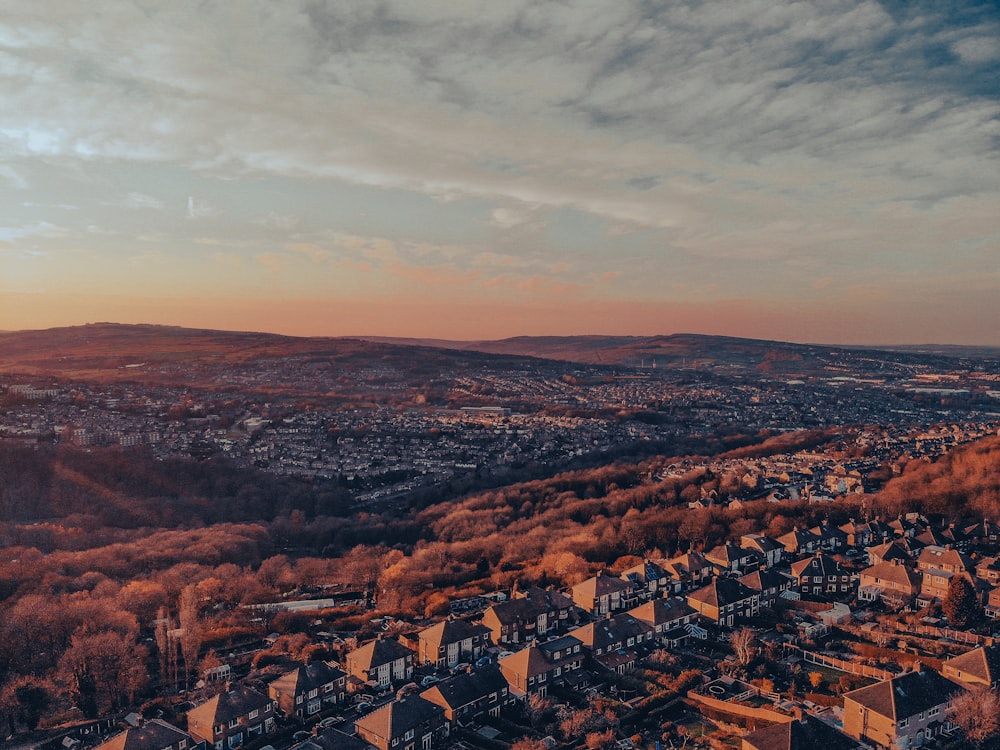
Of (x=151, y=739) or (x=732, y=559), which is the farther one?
(x=732, y=559)

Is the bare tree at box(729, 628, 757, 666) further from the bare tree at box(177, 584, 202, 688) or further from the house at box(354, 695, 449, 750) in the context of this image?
the bare tree at box(177, 584, 202, 688)

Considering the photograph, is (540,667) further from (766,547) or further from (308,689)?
(766,547)

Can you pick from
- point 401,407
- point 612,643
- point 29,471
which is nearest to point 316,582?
point 612,643

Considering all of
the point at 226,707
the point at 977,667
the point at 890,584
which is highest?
the point at 977,667

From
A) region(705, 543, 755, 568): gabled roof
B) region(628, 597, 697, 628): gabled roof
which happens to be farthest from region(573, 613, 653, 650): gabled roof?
region(705, 543, 755, 568): gabled roof

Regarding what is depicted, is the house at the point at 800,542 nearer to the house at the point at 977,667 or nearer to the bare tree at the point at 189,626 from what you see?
the house at the point at 977,667

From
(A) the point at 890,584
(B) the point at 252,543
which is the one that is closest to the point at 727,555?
(A) the point at 890,584

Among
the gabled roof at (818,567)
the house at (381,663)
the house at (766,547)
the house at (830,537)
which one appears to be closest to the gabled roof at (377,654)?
the house at (381,663)

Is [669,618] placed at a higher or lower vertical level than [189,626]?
higher
